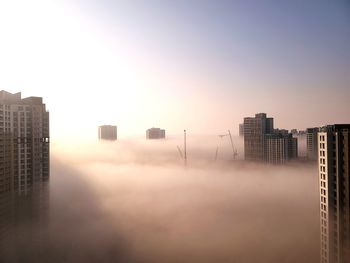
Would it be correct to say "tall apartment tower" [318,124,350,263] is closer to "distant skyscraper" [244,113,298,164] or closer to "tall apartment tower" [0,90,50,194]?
"tall apartment tower" [0,90,50,194]

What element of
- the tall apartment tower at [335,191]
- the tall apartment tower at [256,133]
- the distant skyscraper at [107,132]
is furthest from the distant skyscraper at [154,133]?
the tall apartment tower at [335,191]

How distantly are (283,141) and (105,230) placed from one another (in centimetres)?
2755

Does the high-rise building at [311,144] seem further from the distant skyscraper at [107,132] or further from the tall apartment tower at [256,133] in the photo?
the distant skyscraper at [107,132]

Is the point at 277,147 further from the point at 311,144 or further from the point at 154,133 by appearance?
the point at 154,133

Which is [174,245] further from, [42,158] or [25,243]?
[42,158]

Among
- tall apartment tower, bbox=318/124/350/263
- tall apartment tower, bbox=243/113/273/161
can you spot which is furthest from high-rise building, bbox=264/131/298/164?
tall apartment tower, bbox=318/124/350/263

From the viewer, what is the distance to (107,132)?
45.7m

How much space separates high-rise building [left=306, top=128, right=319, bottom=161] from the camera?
146 feet

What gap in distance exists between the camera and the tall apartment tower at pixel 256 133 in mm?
39875

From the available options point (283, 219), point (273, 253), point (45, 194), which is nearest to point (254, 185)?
point (283, 219)

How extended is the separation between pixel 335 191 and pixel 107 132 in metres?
38.7

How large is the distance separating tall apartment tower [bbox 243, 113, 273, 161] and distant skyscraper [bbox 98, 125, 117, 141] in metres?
21.5

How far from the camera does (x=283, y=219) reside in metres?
30.9

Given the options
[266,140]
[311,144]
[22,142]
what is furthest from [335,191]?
[311,144]
